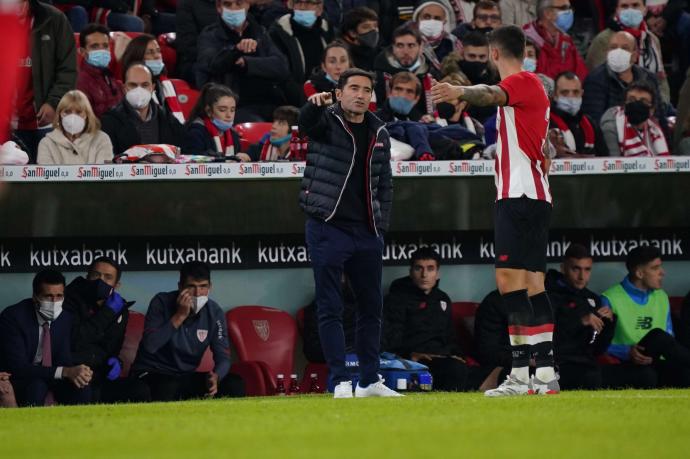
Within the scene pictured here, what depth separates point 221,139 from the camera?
12.3 meters

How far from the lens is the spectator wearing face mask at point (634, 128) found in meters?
13.0

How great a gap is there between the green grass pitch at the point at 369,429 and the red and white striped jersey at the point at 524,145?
4.31 feet

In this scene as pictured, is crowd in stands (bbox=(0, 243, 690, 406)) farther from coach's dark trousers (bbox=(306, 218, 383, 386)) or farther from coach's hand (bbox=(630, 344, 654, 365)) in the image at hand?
coach's dark trousers (bbox=(306, 218, 383, 386))

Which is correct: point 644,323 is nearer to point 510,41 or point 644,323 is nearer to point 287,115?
point 287,115

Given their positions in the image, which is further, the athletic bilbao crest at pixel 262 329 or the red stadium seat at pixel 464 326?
the red stadium seat at pixel 464 326

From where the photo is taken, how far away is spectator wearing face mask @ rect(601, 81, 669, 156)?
12992mm

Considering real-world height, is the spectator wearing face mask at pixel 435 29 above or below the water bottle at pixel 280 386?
above

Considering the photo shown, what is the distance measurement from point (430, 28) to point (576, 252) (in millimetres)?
3556

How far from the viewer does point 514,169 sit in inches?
353

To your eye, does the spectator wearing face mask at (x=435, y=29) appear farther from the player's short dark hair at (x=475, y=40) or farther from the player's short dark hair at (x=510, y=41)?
the player's short dark hair at (x=510, y=41)

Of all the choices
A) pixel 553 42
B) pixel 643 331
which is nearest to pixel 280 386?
pixel 643 331

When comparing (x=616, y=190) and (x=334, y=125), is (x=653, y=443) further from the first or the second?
(x=616, y=190)

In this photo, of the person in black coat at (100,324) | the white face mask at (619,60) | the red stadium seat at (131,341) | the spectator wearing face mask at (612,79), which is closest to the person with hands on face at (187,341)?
the person in black coat at (100,324)

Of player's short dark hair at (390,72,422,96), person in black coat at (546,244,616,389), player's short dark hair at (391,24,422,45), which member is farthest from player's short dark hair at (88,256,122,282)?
player's short dark hair at (391,24,422,45)
